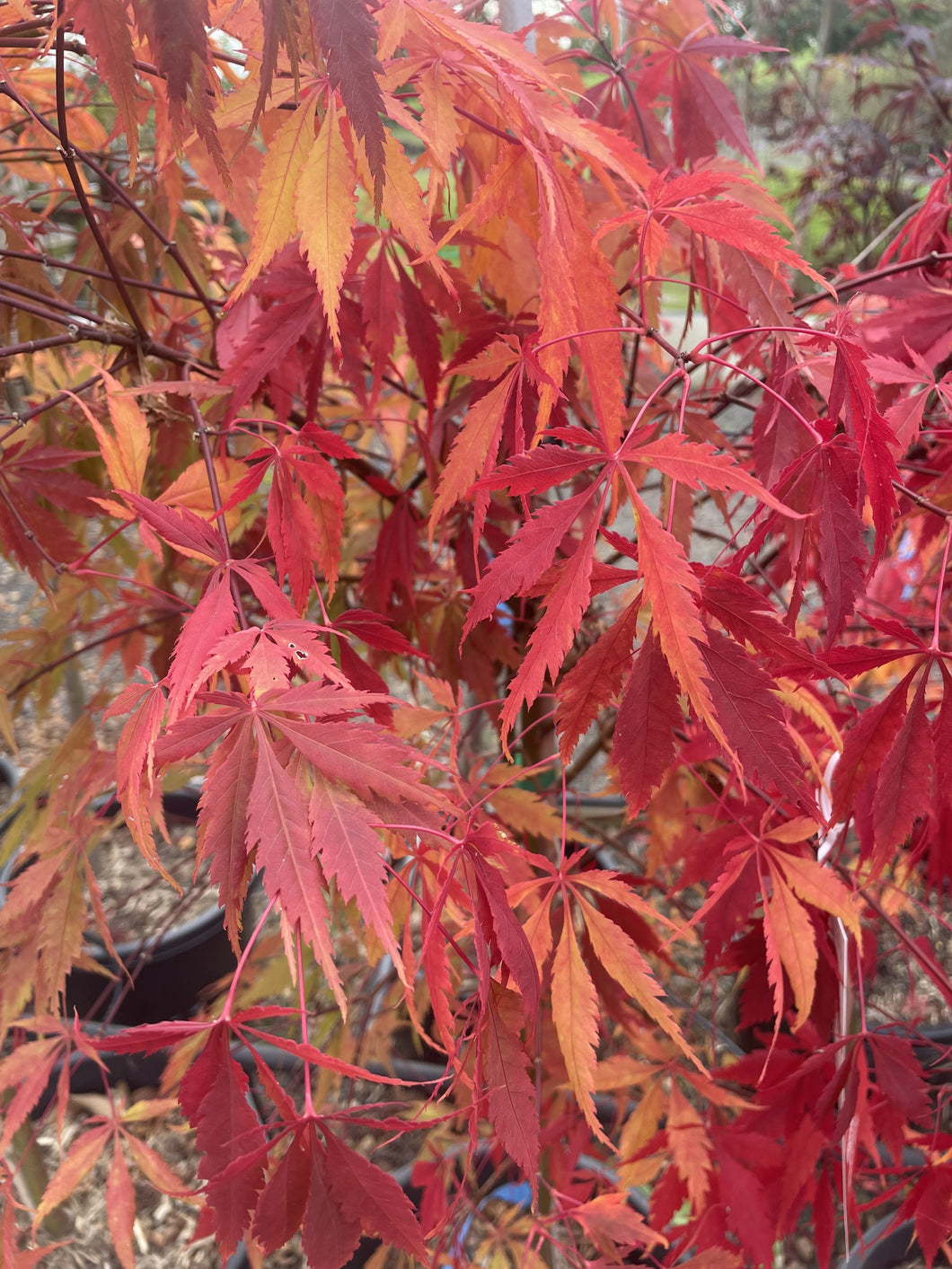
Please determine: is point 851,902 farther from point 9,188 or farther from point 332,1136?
point 9,188

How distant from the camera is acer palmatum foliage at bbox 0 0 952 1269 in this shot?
386 mm

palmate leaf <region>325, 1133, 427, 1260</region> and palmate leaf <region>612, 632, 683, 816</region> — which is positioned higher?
palmate leaf <region>612, 632, 683, 816</region>

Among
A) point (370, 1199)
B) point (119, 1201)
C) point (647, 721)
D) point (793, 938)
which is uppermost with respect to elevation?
point (647, 721)

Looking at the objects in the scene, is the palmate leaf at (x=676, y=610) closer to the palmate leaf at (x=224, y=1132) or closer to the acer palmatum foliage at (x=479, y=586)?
the acer palmatum foliage at (x=479, y=586)

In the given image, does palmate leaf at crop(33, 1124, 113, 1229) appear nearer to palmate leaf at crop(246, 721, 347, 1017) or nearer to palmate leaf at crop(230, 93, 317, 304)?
palmate leaf at crop(246, 721, 347, 1017)

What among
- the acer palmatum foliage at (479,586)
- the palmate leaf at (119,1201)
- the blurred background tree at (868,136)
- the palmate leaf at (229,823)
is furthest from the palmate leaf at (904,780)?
the blurred background tree at (868,136)

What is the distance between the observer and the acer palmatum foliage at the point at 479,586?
1.27 feet

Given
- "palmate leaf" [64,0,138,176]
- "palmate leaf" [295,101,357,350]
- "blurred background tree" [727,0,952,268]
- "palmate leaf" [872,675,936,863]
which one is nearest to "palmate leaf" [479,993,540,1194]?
"palmate leaf" [872,675,936,863]

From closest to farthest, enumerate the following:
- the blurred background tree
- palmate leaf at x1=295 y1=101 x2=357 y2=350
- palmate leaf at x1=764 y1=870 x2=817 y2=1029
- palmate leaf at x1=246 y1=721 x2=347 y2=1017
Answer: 1. palmate leaf at x1=246 y1=721 x2=347 y2=1017
2. palmate leaf at x1=295 y1=101 x2=357 y2=350
3. palmate leaf at x1=764 y1=870 x2=817 y2=1029
4. the blurred background tree

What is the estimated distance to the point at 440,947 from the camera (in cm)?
43

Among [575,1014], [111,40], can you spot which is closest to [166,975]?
[575,1014]

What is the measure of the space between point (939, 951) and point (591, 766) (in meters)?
1.02

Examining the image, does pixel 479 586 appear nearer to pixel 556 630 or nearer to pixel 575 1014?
pixel 556 630

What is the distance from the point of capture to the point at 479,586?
0.40 meters
